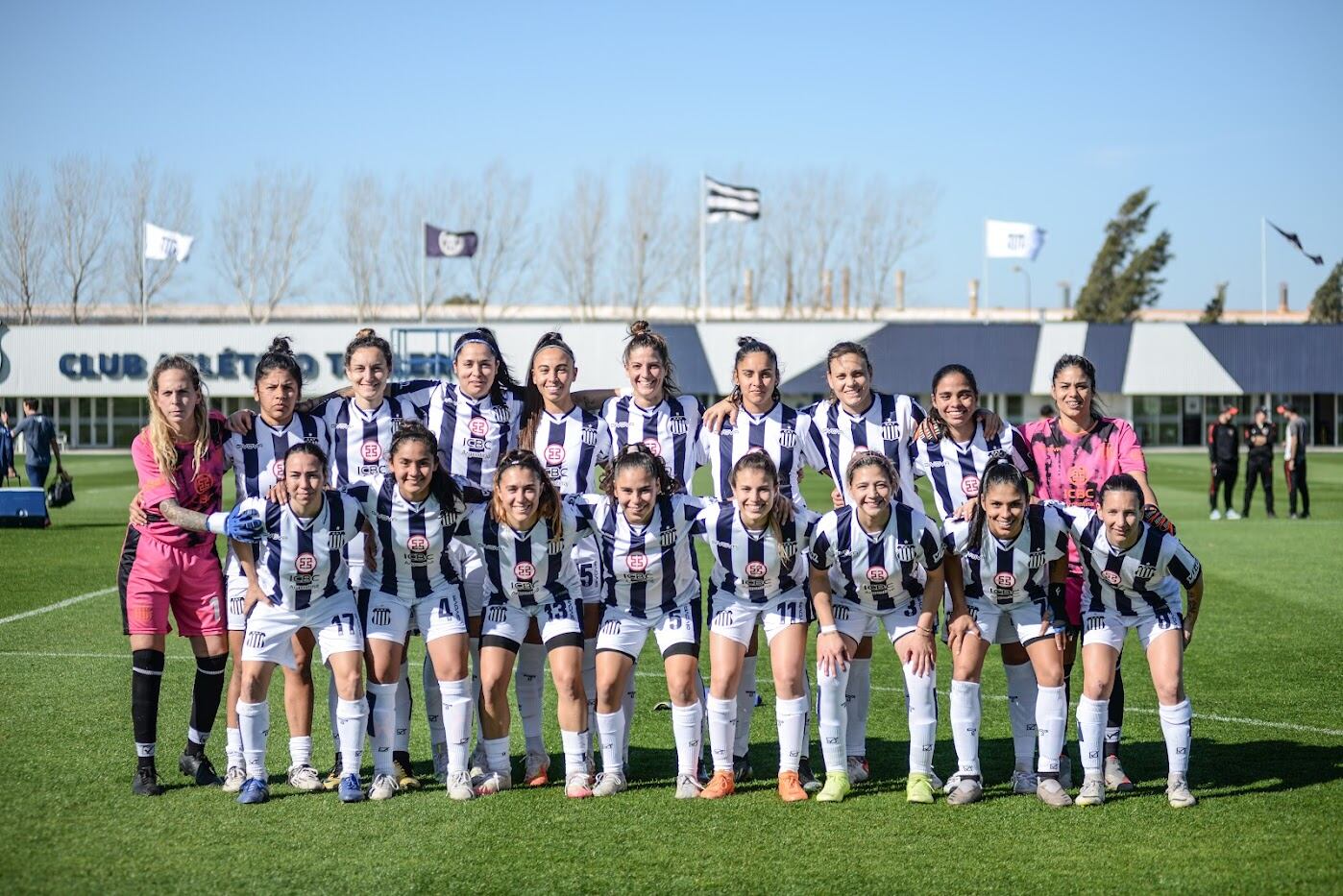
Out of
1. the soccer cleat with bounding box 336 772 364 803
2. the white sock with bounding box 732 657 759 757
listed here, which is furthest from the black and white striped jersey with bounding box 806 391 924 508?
the soccer cleat with bounding box 336 772 364 803

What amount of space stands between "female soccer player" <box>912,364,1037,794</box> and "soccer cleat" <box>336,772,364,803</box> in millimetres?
2522

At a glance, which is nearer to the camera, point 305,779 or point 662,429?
point 305,779

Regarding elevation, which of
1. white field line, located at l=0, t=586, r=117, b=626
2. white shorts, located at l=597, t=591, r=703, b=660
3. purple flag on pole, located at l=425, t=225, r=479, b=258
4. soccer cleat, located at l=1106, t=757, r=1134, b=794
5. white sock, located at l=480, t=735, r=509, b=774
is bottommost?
white field line, located at l=0, t=586, r=117, b=626

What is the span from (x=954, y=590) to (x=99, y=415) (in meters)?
46.4

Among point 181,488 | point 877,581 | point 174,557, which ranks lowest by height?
point 877,581

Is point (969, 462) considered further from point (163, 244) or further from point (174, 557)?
point (163, 244)

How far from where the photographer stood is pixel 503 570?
5.73 meters

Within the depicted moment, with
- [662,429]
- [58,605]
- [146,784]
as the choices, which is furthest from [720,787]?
[58,605]

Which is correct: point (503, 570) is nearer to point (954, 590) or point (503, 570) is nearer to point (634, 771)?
point (634, 771)

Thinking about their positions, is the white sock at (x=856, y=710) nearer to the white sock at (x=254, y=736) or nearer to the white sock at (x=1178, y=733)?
the white sock at (x=1178, y=733)

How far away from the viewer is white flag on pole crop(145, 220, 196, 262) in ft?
152

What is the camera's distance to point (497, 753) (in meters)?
5.71

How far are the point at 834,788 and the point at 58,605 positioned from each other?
26.3 ft

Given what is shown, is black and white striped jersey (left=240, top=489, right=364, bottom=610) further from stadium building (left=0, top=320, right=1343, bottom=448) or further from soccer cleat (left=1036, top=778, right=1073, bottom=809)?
stadium building (left=0, top=320, right=1343, bottom=448)
